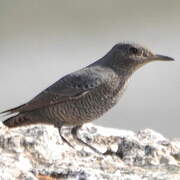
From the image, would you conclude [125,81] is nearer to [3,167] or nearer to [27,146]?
[27,146]

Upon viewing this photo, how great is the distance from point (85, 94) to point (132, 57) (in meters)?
0.74

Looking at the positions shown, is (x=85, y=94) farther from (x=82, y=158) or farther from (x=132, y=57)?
(x=82, y=158)

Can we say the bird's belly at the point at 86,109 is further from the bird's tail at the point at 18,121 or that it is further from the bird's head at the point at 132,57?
the bird's head at the point at 132,57

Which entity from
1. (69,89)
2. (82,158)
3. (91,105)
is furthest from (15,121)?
(82,158)

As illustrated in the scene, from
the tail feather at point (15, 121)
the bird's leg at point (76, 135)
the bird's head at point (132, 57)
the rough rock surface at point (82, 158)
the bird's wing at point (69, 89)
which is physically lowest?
the rough rock surface at point (82, 158)

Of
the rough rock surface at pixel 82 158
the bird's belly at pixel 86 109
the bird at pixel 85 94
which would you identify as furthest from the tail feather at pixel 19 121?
the rough rock surface at pixel 82 158

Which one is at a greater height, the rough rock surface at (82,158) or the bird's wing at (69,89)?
the bird's wing at (69,89)

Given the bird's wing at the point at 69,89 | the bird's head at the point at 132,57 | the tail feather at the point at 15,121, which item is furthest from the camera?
the bird's head at the point at 132,57

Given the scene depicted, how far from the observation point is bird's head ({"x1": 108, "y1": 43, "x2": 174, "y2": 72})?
28.2ft

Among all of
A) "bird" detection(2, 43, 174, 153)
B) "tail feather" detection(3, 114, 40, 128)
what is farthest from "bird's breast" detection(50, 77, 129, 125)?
"tail feather" detection(3, 114, 40, 128)

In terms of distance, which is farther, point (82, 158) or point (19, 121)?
point (19, 121)

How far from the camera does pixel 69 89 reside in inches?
333

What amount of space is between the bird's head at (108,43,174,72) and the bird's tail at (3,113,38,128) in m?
1.11

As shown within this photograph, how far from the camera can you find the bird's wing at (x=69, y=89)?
834 centimetres
